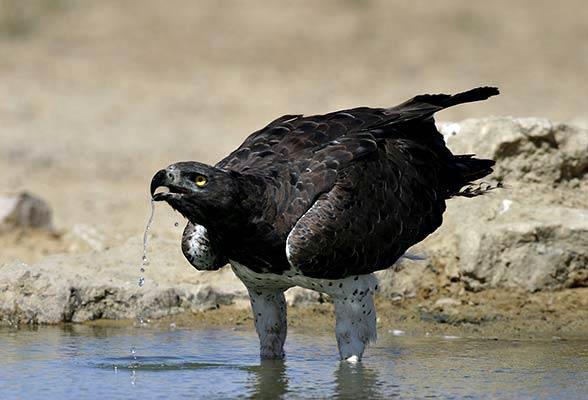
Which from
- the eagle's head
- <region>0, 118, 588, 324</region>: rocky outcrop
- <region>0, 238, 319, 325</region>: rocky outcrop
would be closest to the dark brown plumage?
the eagle's head

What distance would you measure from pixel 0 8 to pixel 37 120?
633 cm

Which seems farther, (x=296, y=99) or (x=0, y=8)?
(x=0, y=8)

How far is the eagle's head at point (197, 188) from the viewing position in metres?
6.59

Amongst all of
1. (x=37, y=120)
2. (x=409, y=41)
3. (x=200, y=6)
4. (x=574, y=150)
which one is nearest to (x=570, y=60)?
(x=409, y=41)

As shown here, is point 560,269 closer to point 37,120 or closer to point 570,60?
point 37,120

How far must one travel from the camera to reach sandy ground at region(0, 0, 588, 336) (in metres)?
18.8

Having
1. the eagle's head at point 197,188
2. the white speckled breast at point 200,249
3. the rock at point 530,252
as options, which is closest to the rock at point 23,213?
the rock at point 530,252

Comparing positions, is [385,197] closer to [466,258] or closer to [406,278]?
[466,258]

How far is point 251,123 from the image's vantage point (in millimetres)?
21047

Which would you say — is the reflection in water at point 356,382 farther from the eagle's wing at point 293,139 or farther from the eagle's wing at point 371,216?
the eagle's wing at point 293,139

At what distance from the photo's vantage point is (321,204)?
7.06 metres

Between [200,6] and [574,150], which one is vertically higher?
[200,6]

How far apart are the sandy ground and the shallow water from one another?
19.9 feet

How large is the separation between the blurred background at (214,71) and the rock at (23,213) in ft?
10.5
